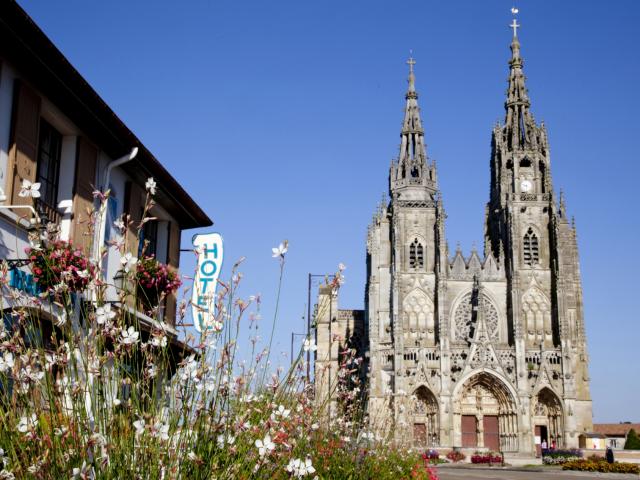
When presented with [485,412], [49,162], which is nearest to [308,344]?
[49,162]

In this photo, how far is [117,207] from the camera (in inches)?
595

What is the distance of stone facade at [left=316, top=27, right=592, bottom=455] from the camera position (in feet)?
189

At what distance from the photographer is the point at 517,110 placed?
66.9 meters

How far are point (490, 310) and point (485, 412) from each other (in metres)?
7.96

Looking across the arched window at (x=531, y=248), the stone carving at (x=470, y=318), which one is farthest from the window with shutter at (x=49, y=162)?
the arched window at (x=531, y=248)

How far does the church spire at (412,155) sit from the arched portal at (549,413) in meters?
18.5

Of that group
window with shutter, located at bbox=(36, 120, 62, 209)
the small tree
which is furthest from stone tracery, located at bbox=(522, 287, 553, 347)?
window with shutter, located at bbox=(36, 120, 62, 209)

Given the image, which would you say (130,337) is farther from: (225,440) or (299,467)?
(299,467)

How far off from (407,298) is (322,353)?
8.08 meters

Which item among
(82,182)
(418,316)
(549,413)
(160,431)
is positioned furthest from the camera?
(418,316)

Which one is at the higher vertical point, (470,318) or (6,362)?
(470,318)

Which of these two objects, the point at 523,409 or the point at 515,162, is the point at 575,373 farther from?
the point at 515,162

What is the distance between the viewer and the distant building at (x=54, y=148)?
10.7 m

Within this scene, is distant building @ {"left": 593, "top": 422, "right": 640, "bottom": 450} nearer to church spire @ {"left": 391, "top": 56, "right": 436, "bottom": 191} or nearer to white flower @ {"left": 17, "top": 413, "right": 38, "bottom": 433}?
church spire @ {"left": 391, "top": 56, "right": 436, "bottom": 191}
